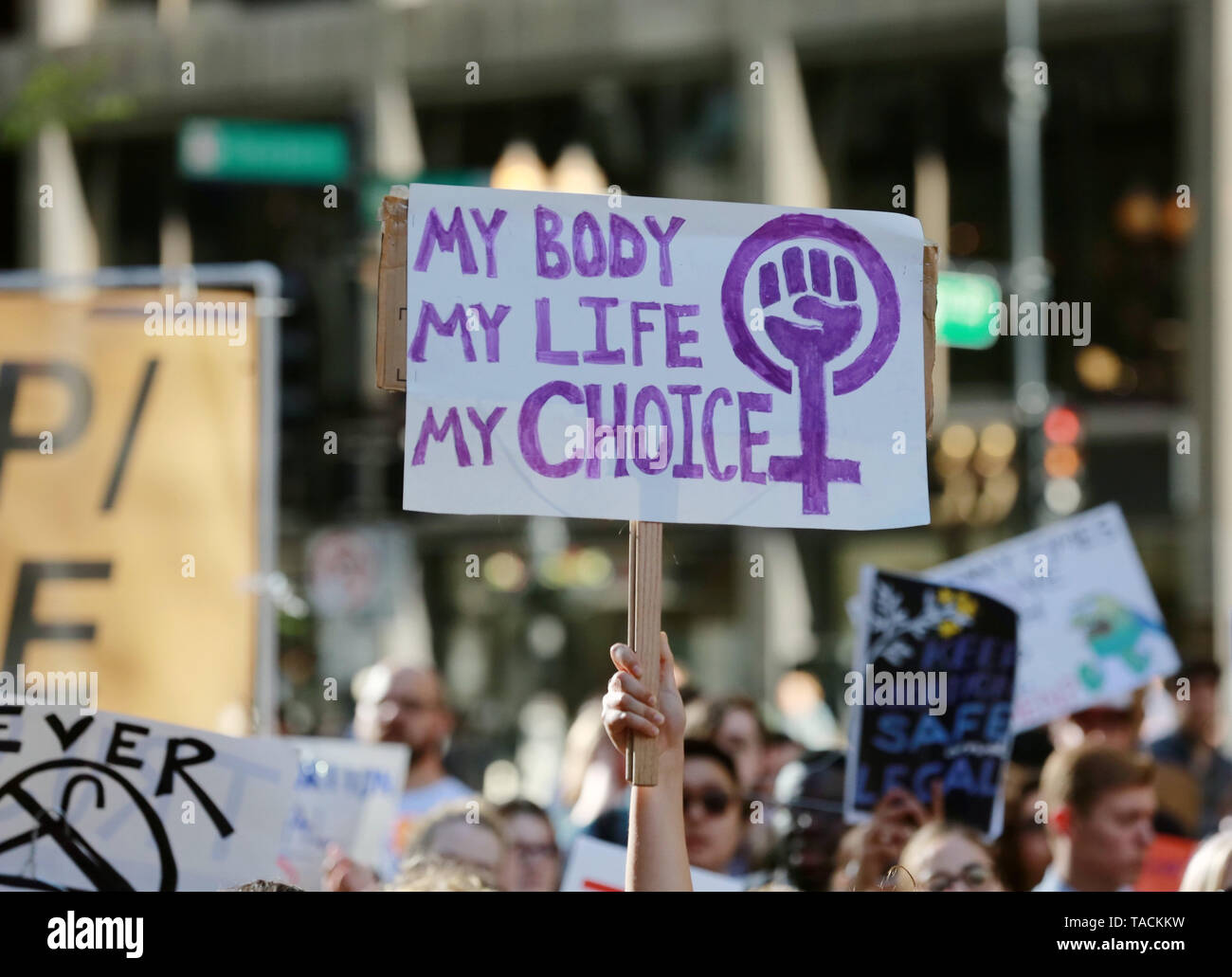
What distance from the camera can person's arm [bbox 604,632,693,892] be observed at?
8.45 ft

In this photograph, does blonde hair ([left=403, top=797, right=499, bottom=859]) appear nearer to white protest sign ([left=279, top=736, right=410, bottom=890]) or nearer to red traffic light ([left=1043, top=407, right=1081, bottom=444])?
white protest sign ([left=279, top=736, right=410, bottom=890])

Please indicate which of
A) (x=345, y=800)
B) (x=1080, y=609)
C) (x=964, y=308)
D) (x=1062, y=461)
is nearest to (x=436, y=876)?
(x=345, y=800)

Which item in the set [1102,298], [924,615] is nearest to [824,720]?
[924,615]

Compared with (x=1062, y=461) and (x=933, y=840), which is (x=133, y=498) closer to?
(x=933, y=840)

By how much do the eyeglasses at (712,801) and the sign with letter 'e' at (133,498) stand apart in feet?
6.17

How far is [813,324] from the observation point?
2.93m

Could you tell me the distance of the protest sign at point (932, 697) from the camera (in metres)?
4.05

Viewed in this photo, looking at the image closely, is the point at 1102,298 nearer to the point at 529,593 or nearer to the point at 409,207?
the point at 529,593

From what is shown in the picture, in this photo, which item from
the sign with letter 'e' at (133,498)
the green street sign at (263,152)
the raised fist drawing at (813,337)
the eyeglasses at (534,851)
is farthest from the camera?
the green street sign at (263,152)

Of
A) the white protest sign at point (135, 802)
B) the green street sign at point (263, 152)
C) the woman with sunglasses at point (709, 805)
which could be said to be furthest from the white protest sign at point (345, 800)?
the green street sign at point (263, 152)

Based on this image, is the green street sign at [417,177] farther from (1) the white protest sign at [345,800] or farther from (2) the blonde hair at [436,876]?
(2) the blonde hair at [436,876]

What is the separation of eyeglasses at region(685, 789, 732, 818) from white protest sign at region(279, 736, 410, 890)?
3.12ft

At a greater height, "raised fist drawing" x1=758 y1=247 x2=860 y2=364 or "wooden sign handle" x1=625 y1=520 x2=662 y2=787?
"raised fist drawing" x1=758 y1=247 x2=860 y2=364

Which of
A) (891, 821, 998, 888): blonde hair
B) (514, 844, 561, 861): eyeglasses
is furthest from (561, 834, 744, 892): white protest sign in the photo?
(891, 821, 998, 888): blonde hair
